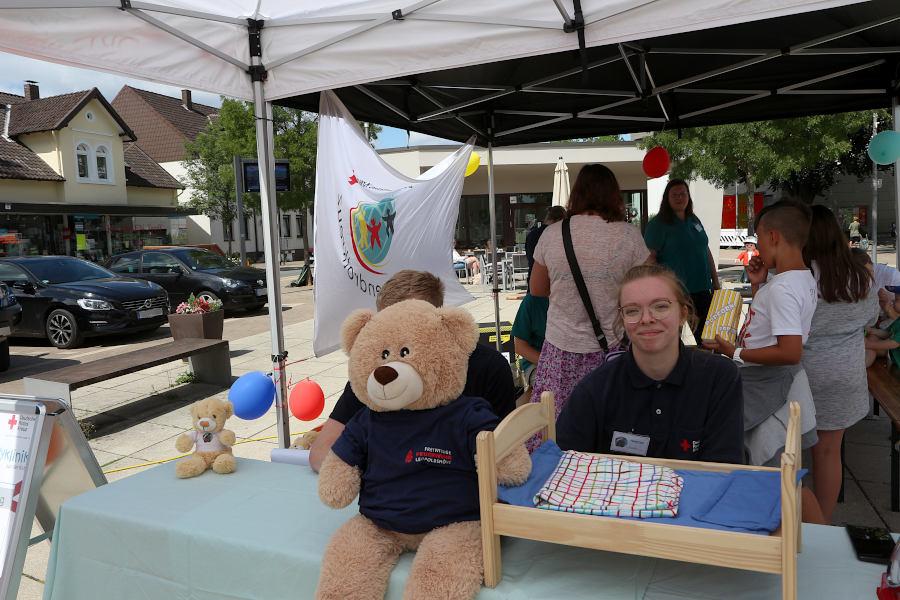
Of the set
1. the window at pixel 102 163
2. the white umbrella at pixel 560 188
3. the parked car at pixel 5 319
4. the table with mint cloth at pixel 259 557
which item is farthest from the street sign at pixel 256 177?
the window at pixel 102 163

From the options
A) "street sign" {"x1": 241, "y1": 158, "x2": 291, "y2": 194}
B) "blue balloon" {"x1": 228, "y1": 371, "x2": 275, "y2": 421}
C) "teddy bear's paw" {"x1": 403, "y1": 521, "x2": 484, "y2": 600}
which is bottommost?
"teddy bear's paw" {"x1": 403, "y1": 521, "x2": 484, "y2": 600}

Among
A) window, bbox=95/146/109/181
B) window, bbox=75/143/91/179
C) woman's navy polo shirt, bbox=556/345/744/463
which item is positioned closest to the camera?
woman's navy polo shirt, bbox=556/345/744/463

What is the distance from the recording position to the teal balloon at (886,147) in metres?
4.50

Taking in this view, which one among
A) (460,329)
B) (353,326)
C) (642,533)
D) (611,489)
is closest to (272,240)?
(353,326)

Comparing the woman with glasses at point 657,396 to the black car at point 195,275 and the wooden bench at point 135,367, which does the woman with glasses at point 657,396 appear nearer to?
the wooden bench at point 135,367

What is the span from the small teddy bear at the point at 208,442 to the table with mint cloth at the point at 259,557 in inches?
1.6

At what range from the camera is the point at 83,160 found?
25.5 meters

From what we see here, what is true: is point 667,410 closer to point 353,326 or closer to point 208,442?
point 353,326

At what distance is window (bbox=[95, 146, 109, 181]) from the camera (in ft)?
86.2

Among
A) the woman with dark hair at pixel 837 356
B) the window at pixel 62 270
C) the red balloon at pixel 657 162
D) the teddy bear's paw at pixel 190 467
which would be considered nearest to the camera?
the teddy bear's paw at pixel 190 467

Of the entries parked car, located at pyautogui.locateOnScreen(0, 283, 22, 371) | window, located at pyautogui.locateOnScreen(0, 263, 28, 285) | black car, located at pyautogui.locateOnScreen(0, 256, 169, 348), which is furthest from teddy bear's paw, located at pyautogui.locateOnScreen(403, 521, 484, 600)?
window, located at pyautogui.locateOnScreen(0, 263, 28, 285)

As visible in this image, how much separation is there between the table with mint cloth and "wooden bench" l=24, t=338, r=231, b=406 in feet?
7.06

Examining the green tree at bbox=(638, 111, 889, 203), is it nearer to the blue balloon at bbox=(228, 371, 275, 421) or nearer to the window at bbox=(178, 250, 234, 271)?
the window at bbox=(178, 250, 234, 271)

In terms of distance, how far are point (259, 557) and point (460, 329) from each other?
2.85ft
